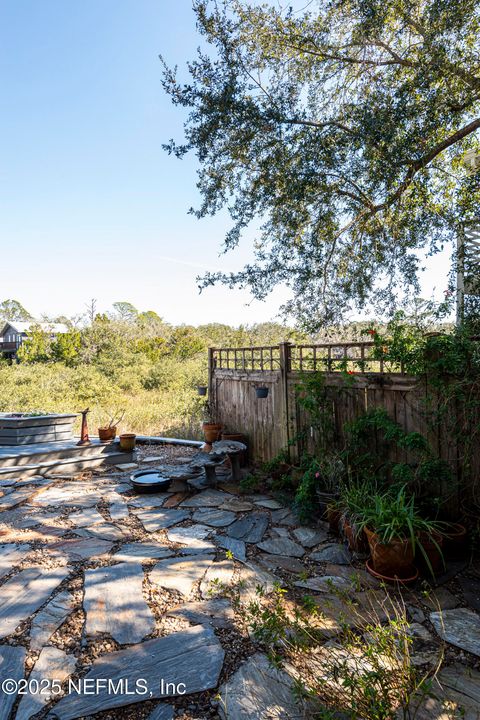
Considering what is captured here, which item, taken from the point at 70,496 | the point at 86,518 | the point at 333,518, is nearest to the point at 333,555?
the point at 333,518

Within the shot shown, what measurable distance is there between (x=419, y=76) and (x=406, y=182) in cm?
87

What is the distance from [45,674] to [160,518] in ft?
6.72

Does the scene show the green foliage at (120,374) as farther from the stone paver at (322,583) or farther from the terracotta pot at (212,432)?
the stone paver at (322,583)

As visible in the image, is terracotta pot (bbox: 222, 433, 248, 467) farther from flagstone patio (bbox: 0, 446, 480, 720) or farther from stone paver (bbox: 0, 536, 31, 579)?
stone paver (bbox: 0, 536, 31, 579)

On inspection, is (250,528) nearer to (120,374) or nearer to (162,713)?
(162,713)

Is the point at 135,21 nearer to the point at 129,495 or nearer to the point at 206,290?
the point at 206,290

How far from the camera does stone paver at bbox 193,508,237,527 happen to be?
3713 millimetres

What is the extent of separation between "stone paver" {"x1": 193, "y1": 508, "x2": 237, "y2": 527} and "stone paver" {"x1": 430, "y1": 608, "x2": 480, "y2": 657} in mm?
1939

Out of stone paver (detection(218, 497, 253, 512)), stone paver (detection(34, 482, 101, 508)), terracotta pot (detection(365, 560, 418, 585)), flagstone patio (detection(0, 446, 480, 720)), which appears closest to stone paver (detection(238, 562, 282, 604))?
flagstone patio (detection(0, 446, 480, 720))

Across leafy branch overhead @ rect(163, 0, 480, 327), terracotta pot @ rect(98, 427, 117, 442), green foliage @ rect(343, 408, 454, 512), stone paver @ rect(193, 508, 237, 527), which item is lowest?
stone paver @ rect(193, 508, 237, 527)

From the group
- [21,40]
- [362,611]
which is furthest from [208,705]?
[21,40]

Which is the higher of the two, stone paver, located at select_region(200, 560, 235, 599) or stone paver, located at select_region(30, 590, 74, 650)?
stone paver, located at select_region(30, 590, 74, 650)

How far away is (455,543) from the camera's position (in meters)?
2.98

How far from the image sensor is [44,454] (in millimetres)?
5742
